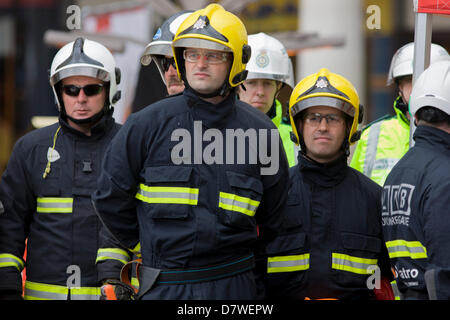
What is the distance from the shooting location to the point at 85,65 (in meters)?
5.19

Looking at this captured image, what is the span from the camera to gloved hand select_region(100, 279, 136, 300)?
428 cm

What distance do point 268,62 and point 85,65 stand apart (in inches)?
59.7

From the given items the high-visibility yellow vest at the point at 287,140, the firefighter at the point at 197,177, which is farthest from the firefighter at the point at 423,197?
the high-visibility yellow vest at the point at 287,140

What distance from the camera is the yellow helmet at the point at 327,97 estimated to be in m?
4.94

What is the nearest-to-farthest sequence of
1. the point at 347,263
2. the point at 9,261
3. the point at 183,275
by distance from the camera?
the point at 183,275 → the point at 347,263 → the point at 9,261

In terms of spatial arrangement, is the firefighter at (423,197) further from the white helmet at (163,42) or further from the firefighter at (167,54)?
the white helmet at (163,42)

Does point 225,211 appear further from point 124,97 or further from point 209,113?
point 124,97

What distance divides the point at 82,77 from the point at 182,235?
1.71 metres

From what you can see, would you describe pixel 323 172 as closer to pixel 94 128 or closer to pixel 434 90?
pixel 434 90

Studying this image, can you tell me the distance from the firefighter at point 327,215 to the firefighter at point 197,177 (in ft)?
1.76

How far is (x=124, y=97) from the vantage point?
27.6ft

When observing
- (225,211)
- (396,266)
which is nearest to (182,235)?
(225,211)

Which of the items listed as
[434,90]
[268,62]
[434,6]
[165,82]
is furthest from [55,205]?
[434,6]

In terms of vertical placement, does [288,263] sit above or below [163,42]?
below
